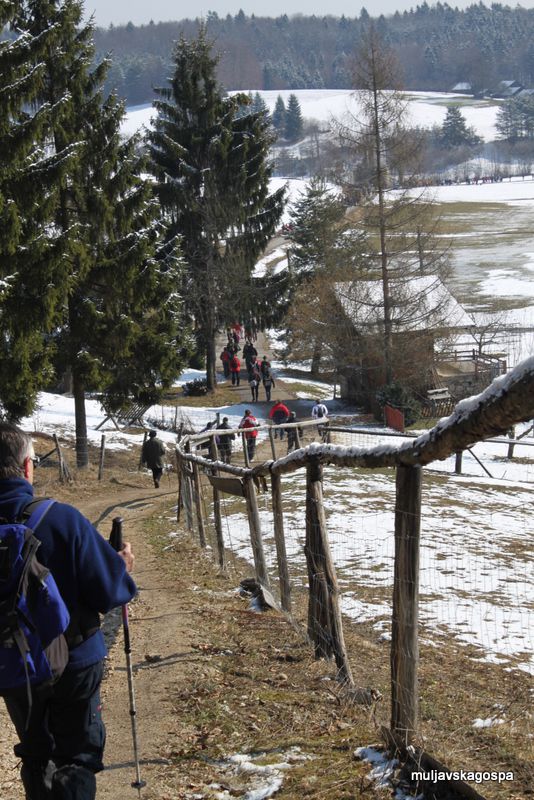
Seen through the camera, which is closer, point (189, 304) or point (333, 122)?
point (333, 122)

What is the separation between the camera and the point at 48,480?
23266mm

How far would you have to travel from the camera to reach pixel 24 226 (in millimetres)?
23109

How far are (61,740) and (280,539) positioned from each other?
3.99 meters

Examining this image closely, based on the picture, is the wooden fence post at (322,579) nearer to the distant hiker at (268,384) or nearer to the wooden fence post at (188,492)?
the wooden fence post at (188,492)

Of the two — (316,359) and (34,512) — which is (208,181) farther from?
→ (34,512)

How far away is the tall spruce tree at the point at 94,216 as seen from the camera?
86.7ft

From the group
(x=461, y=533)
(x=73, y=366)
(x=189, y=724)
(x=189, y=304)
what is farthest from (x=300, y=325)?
(x=189, y=724)

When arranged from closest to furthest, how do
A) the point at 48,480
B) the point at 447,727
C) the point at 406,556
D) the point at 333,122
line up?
the point at 406,556 → the point at 447,727 → the point at 48,480 → the point at 333,122

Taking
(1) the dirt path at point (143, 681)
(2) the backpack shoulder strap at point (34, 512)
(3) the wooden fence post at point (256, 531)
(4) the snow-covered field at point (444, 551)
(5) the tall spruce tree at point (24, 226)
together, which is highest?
(5) the tall spruce tree at point (24, 226)

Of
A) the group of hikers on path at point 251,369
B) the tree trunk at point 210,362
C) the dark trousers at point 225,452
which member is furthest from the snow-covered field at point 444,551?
the tree trunk at point 210,362

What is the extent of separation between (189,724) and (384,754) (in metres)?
1.49

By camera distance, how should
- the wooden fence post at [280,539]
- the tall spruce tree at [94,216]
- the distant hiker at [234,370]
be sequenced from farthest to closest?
the distant hiker at [234,370]
the tall spruce tree at [94,216]
the wooden fence post at [280,539]

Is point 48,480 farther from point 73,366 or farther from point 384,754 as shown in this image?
point 384,754

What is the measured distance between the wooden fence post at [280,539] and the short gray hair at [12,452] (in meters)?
3.75
